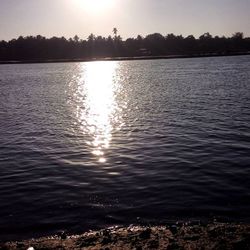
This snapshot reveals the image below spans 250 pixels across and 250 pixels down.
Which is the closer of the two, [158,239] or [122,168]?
[158,239]

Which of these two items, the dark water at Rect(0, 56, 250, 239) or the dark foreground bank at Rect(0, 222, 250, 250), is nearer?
the dark foreground bank at Rect(0, 222, 250, 250)

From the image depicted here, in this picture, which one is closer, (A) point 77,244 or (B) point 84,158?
(A) point 77,244

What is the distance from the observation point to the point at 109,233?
14961mm

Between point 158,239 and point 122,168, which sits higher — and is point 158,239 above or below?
above

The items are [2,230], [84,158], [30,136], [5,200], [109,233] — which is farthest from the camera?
[30,136]

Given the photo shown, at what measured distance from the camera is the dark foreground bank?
13.2m

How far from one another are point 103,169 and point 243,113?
2221cm

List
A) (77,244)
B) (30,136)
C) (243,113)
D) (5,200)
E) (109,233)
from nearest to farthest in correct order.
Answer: (77,244) → (109,233) → (5,200) → (30,136) → (243,113)

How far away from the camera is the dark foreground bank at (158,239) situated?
13.2m

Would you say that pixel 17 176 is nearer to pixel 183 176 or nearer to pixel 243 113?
pixel 183 176

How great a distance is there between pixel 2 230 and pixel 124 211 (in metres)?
5.36

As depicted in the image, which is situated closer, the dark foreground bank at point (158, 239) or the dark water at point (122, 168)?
the dark foreground bank at point (158, 239)

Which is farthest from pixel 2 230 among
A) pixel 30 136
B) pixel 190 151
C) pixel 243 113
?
pixel 243 113

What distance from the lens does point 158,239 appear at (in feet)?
45.4
